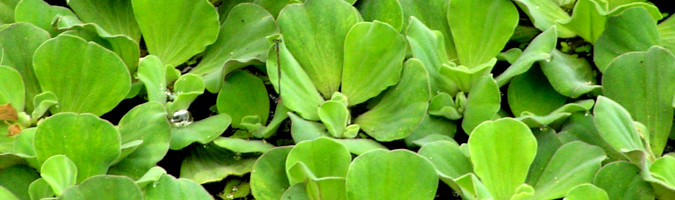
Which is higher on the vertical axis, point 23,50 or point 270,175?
point 23,50

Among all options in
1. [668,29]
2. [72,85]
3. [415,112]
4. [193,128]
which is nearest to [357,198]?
[415,112]

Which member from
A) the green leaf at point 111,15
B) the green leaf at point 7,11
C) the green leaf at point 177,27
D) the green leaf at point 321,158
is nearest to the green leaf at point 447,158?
the green leaf at point 321,158

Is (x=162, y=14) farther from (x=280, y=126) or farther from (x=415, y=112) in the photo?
(x=415, y=112)

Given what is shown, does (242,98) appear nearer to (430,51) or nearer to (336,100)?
(336,100)

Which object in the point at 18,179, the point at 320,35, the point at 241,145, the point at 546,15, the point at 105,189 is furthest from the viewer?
the point at 546,15

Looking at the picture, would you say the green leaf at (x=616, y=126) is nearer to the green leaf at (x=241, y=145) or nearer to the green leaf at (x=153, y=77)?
the green leaf at (x=241, y=145)

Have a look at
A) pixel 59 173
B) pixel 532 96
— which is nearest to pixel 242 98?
pixel 59 173
